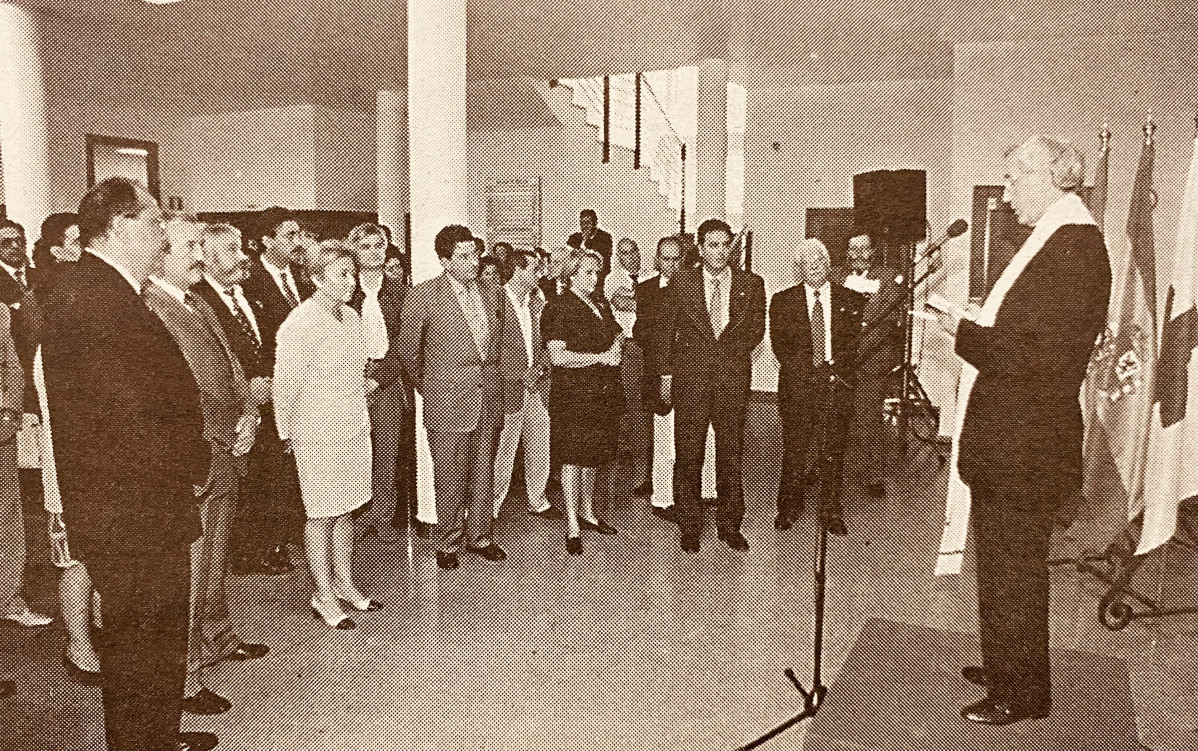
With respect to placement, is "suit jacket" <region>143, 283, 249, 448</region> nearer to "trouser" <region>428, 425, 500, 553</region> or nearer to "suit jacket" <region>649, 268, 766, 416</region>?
"trouser" <region>428, 425, 500, 553</region>

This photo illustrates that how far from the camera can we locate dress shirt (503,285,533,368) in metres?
3.95

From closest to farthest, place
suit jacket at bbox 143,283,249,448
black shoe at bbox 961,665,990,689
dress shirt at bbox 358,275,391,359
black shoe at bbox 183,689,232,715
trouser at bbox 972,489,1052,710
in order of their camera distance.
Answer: suit jacket at bbox 143,283,249,448, trouser at bbox 972,489,1052,710, black shoe at bbox 183,689,232,715, black shoe at bbox 961,665,990,689, dress shirt at bbox 358,275,391,359

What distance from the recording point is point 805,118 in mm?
6051

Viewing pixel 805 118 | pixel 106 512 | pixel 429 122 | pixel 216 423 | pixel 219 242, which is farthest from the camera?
pixel 805 118

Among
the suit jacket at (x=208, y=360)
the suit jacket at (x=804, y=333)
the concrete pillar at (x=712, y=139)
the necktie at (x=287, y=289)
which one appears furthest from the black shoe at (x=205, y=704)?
the concrete pillar at (x=712, y=139)

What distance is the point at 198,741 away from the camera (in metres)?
2.47

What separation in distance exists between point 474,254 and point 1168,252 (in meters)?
4.48

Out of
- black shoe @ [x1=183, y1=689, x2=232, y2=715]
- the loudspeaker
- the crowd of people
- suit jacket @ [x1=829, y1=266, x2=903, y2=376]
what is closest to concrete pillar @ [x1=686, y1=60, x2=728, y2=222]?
the crowd of people

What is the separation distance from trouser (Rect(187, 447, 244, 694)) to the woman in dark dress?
144 centimetres

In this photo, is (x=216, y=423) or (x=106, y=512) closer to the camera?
(x=106, y=512)

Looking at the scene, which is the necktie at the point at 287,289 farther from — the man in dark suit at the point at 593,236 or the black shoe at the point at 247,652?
the man in dark suit at the point at 593,236

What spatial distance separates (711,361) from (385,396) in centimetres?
144

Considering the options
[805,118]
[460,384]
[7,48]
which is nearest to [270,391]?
[460,384]

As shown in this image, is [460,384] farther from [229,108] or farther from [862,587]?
[229,108]
